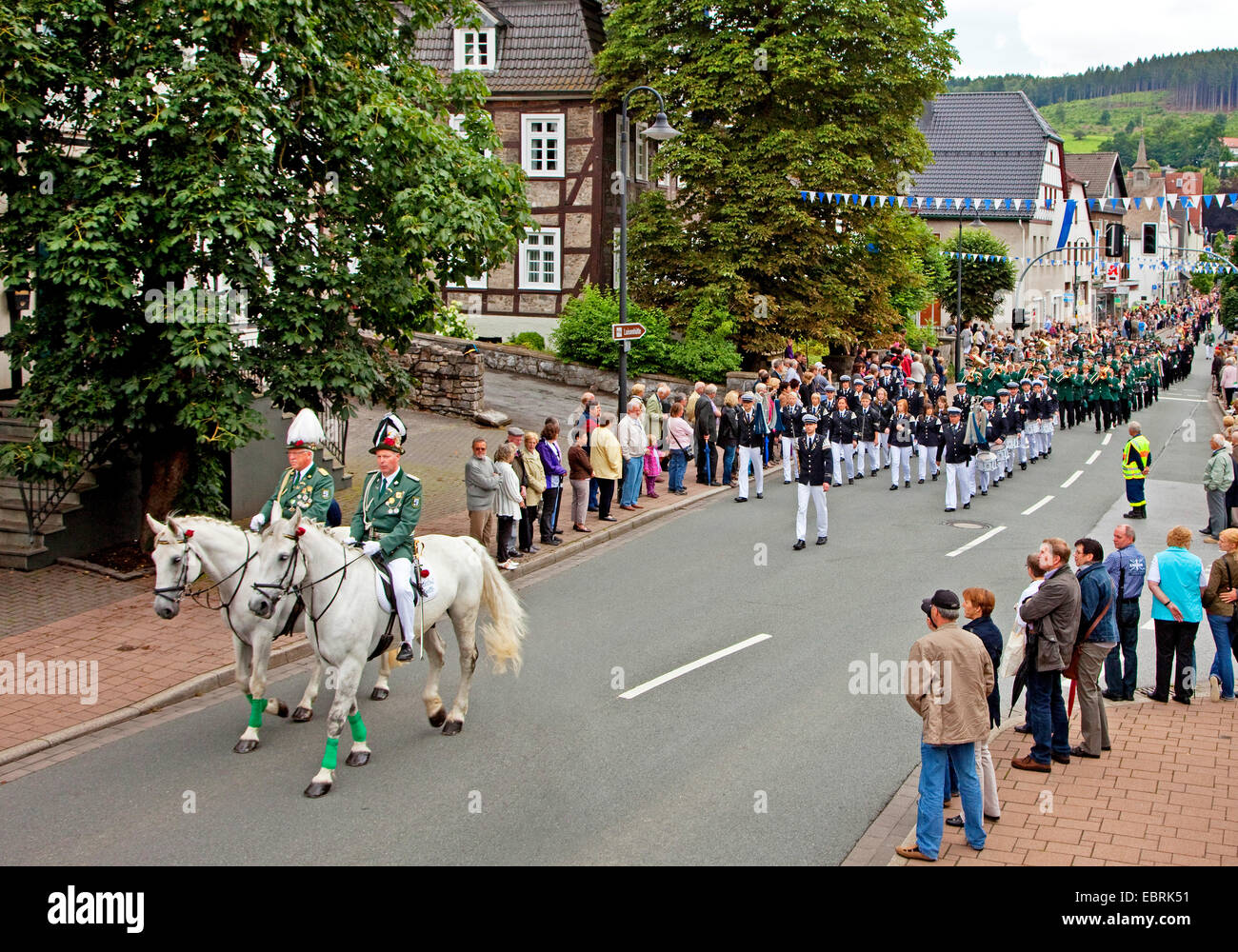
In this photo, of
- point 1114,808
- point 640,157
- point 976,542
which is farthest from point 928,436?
point 640,157

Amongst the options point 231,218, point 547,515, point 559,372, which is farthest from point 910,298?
point 231,218

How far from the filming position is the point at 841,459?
2400cm

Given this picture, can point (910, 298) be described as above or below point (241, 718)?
above

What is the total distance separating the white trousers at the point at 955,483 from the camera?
2114 cm

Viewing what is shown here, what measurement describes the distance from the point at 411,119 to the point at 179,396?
450 centimetres

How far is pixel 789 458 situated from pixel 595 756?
14.6m

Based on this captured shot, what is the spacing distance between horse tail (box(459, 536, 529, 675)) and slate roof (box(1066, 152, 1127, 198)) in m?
86.3

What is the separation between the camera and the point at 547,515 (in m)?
17.7

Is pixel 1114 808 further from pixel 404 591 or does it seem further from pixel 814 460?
pixel 814 460

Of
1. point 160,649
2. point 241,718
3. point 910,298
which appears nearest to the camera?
point 241,718

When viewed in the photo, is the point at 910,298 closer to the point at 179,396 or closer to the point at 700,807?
the point at 179,396

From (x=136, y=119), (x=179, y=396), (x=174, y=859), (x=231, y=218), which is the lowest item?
(x=174, y=859)

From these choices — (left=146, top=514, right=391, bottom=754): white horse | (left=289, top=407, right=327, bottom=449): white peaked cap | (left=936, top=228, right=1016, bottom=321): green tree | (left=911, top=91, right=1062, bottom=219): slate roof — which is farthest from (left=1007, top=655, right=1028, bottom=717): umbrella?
(left=911, top=91, right=1062, bottom=219): slate roof

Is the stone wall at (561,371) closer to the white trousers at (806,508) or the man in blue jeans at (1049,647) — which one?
the white trousers at (806,508)
